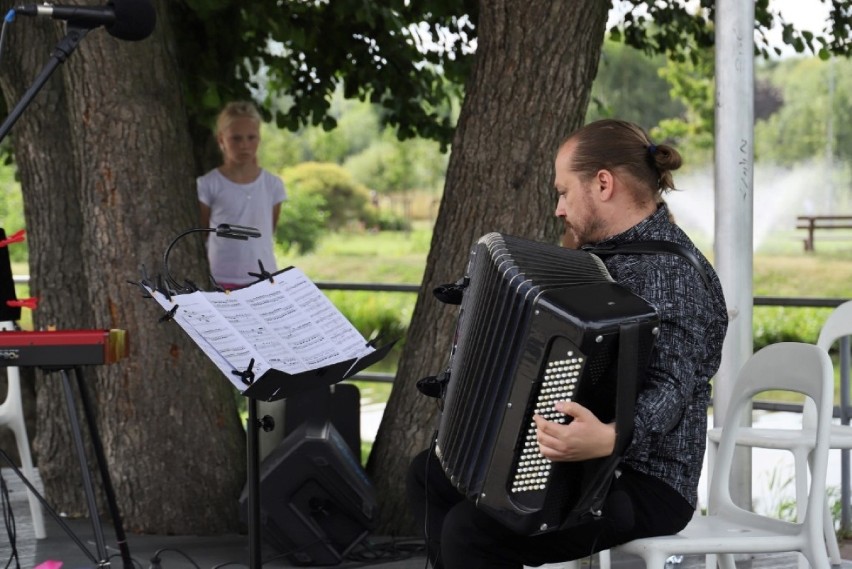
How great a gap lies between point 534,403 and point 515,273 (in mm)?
271

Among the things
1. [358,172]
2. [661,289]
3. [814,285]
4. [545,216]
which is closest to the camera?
[661,289]

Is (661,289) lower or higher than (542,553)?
higher

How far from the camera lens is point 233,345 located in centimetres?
304

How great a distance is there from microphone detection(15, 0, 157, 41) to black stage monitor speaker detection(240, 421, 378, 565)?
173 centimetres

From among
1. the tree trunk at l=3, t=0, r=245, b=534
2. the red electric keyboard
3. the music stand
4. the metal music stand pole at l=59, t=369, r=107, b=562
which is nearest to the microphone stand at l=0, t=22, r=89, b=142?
the music stand

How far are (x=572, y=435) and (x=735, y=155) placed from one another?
5.72 feet

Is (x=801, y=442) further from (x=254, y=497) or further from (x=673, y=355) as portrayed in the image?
(x=254, y=497)

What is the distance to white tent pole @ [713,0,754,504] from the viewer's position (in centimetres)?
385

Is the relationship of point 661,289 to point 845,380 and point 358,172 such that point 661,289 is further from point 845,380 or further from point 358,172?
point 358,172

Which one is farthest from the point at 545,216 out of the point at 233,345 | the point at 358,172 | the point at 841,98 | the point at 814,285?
the point at 358,172

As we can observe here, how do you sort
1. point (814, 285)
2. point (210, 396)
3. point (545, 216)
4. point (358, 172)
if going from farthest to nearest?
point (358, 172) < point (814, 285) < point (210, 396) < point (545, 216)

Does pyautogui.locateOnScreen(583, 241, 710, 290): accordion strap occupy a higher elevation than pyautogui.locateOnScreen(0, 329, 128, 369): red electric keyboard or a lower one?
higher

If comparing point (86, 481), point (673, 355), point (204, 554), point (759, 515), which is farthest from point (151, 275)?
point (673, 355)

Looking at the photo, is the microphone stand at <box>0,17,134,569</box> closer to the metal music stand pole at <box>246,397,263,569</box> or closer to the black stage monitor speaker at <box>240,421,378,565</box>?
the metal music stand pole at <box>246,397,263,569</box>
